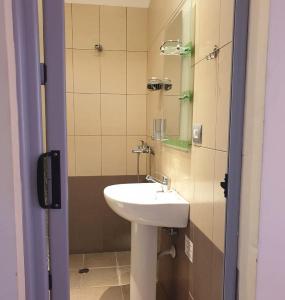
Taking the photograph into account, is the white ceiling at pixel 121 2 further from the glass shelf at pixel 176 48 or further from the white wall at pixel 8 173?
the white wall at pixel 8 173

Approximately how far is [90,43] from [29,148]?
195 centimetres

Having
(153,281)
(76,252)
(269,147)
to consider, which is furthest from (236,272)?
(76,252)

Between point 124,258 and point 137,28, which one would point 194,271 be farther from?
point 137,28

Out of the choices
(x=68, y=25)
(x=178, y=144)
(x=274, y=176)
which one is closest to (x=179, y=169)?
(x=178, y=144)

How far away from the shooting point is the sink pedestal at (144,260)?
163 centimetres

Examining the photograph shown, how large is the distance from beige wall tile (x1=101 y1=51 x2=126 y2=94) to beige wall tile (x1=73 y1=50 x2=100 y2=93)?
0.05 metres

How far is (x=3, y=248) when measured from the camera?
23.9 inches

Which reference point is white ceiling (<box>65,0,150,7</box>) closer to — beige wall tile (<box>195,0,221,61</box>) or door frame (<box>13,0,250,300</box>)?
beige wall tile (<box>195,0,221,61</box>)

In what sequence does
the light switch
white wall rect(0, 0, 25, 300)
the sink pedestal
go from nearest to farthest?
1. white wall rect(0, 0, 25, 300)
2. the light switch
3. the sink pedestal

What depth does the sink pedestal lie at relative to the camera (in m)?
1.63

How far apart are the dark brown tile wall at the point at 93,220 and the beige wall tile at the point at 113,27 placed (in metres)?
1.19

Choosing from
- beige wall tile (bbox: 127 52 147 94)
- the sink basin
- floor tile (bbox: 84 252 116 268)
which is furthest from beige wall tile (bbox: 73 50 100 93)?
floor tile (bbox: 84 252 116 268)

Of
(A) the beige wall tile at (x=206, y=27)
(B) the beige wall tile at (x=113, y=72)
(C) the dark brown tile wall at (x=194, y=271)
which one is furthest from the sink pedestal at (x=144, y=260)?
(B) the beige wall tile at (x=113, y=72)

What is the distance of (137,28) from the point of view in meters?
2.44
